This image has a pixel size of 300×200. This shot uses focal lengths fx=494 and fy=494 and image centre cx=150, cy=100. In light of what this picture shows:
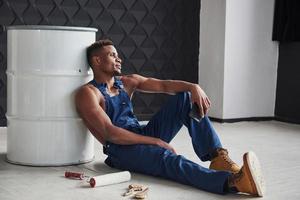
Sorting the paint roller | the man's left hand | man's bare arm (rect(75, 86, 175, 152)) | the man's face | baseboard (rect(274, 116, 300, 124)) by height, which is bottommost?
baseboard (rect(274, 116, 300, 124))

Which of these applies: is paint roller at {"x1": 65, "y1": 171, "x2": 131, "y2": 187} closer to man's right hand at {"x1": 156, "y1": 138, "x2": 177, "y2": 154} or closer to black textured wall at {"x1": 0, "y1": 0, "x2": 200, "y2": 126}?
man's right hand at {"x1": 156, "y1": 138, "x2": 177, "y2": 154}

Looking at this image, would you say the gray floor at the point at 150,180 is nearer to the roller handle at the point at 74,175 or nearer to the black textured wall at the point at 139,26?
the roller handle at the point at 74,175

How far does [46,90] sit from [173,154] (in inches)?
36.5

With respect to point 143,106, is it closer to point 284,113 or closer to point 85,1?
point 85,1

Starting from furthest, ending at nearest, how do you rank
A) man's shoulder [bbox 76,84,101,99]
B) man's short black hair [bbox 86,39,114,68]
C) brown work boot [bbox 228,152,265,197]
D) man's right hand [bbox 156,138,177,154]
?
man's short black hair [bbox 86,39,114,68]
man's shoulder [bbox 76,84,101,99]
man's right hand [bbox 156,138,177,154]
brown work boot [bbox 228,152,265,197]

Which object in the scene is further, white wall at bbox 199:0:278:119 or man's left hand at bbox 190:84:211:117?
white wall at bbox 199:0:278:119

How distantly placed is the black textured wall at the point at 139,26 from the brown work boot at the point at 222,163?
2.57 m

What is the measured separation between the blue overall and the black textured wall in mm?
1931

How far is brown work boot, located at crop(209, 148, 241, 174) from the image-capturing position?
2.81 meters

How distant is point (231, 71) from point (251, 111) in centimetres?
59

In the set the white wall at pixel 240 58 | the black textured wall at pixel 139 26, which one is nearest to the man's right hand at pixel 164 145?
the black textured wall at pixel 139 26

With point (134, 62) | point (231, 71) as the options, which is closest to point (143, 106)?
point (134, 62)

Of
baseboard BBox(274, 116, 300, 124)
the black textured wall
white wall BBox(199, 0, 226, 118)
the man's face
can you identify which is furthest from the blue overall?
baseboard BBox(274, 116, 300, 124)

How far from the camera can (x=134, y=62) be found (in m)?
5.45
